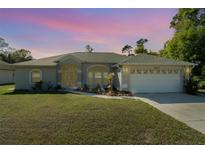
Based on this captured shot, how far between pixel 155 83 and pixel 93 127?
1174 centimetres

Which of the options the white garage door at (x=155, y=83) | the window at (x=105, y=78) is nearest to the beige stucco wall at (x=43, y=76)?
the window at (x=105, y=78)

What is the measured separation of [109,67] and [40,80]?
697cm

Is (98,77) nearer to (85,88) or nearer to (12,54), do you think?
(85,88)

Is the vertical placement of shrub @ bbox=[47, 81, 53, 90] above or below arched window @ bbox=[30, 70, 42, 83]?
below

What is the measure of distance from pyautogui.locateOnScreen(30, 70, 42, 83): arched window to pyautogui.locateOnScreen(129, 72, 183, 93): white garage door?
942 centimetres

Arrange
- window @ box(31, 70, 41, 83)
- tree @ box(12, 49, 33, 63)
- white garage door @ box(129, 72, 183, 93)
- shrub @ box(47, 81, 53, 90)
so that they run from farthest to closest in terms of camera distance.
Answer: tree @ box(12, 49, 33, 63)
window @ box(31, 70, 41, 83)
shrub @ box(47, 81, 53, 90)
white garage door @ box(129, 72, 183, 93)

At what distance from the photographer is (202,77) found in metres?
25.9

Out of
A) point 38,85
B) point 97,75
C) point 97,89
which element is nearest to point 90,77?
point 97,75

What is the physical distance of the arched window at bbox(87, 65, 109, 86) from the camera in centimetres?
2197

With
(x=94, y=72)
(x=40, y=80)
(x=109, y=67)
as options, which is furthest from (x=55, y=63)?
(x=109, y=67)

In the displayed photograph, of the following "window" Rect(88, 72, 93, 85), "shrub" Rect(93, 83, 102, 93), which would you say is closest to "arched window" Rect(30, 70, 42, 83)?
"window" Rect(88, 72, 93, 85)

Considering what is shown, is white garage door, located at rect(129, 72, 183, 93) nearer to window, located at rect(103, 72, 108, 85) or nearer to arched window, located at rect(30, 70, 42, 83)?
window, located at rect(103, 72, 108, 85)

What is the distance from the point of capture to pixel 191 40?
85.8 feet

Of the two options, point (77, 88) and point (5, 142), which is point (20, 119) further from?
point (77, 88)
